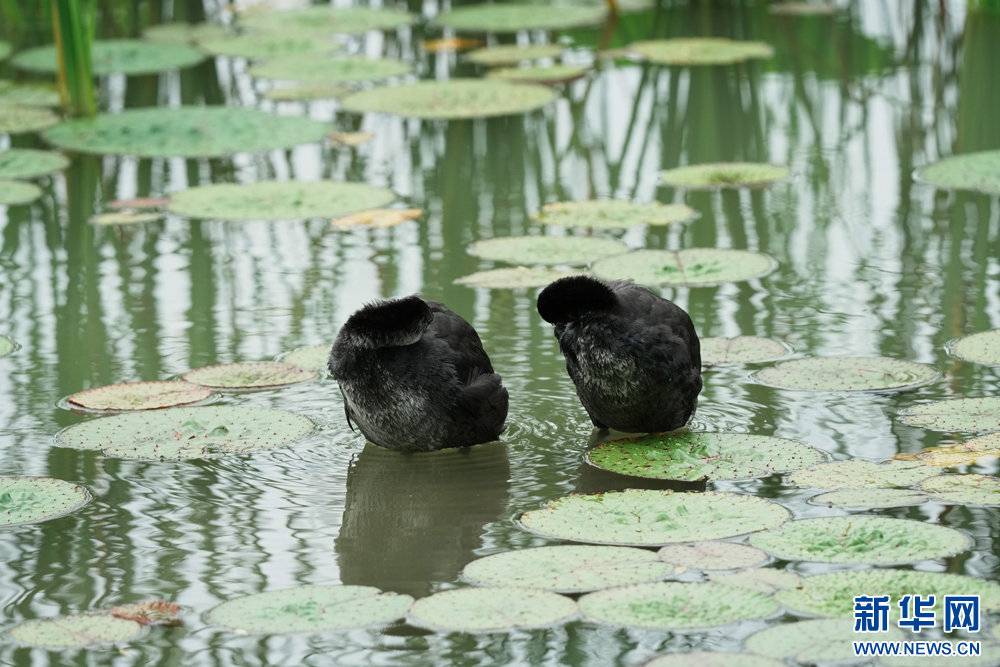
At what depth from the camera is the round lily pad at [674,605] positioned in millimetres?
3791

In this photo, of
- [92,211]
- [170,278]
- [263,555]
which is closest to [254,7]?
[92,211]

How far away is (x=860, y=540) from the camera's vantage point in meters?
4.24

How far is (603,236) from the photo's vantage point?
7430 millimetres

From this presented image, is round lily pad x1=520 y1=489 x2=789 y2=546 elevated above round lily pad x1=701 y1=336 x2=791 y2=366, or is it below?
below

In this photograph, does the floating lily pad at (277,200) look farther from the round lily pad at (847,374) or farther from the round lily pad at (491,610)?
the round lily pad at (491,610)

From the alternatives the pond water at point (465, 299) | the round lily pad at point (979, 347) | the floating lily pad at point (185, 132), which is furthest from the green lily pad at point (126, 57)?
the round lily pad at point (979, 347)

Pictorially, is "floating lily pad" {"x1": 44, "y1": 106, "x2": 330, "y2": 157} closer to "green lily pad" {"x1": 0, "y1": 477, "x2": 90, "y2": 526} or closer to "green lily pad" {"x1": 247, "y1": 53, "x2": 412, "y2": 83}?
"green lily pad" {"x1": 247, "y1": 53, "x2": 412, "y2": 83}

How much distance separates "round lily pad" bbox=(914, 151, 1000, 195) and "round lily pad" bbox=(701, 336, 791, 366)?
242cm

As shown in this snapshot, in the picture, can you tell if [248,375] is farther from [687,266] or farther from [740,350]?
[687,266]

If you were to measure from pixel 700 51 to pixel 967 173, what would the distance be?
324 cm

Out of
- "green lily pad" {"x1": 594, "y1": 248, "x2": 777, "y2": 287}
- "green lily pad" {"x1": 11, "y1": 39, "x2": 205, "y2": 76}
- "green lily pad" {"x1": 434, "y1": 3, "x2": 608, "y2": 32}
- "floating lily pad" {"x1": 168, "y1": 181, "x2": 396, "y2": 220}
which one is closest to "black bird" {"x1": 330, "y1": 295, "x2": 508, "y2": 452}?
"green lily pad" {"x1": 594, "y1": 248, "x2": 777, "y2": 287}

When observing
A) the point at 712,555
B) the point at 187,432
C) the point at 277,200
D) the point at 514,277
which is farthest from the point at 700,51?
the point at 712,555

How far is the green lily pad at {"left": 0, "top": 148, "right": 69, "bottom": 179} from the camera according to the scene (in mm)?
8602

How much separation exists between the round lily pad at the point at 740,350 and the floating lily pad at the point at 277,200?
8.52 feet
